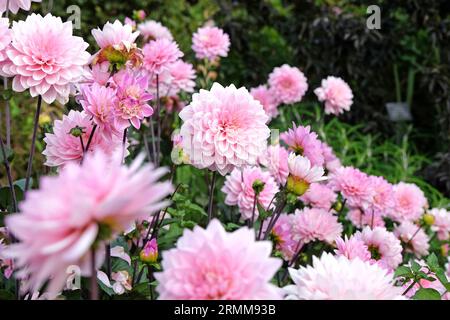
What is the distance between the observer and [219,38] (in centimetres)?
197

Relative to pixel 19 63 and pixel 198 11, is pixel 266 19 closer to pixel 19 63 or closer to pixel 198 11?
pixel 198 11

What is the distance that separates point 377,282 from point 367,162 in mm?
2120

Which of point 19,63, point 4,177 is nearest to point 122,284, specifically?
point 19,63

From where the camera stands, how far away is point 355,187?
1.46m

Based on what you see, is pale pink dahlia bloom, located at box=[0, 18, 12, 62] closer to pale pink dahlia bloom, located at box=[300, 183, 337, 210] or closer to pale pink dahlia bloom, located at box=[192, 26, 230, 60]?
pale pink dahlia bloom, located at box=[300, 183, 337, 210]

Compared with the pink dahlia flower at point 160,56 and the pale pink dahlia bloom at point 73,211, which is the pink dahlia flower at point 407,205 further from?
the pale pink dahlia bloom at point 73,211

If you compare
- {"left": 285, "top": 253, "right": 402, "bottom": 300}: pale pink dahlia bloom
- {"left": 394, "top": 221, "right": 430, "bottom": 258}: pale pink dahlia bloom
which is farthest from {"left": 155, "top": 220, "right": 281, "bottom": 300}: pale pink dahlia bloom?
{"left": 394, "top": 221, "right": 430, "bottom": 258}: pale pink dahlia bloom

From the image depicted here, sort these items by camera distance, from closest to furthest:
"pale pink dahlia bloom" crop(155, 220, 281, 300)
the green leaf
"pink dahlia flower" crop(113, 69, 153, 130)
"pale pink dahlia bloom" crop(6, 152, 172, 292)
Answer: "pale pink dahlia bloom" crop(6, 152, 172, 292)
"pale pink dahlia bloom" crop(155, 220, 281, 300)
the green leaf
"pink dahlia flower" crop(113, 69, 153, 130)

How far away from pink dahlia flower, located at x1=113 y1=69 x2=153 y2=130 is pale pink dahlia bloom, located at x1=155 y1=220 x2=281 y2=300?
16.0 inches

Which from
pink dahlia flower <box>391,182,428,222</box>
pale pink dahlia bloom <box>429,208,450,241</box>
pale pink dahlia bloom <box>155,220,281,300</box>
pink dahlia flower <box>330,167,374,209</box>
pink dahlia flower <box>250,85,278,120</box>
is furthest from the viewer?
pink dahlia flower <box>250,85,278,120</box>

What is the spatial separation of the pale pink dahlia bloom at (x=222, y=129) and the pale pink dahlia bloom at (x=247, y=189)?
0.35 meters

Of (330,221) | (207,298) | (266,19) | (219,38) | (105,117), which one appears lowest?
(207,298)

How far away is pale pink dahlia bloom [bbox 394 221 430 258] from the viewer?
5.45ft

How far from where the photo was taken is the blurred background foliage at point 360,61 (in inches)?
111
